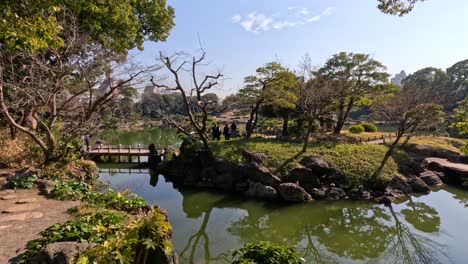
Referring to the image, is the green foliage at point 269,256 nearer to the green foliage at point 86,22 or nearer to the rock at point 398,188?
the green foliage at point 86,22

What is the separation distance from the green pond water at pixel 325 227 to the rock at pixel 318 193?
0.34 metres

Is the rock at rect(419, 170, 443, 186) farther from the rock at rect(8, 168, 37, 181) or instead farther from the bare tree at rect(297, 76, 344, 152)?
the rock at rect(8, 168, 37, 181)

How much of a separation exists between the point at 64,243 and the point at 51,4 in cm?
389

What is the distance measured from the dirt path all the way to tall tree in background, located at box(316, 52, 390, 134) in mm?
16481

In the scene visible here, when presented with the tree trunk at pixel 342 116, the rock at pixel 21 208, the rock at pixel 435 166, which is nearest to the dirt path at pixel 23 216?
the rock at pixel 21 208

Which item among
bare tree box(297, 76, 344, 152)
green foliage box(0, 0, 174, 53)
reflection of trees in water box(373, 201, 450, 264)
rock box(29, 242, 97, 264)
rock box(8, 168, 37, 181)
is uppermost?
green foliage box(0, 0, 174, 53)

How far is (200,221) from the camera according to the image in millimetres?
11141

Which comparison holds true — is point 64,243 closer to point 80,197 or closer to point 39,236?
Result: point 39,236

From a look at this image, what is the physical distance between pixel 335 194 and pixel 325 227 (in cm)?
293

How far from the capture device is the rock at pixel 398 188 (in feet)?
46.1

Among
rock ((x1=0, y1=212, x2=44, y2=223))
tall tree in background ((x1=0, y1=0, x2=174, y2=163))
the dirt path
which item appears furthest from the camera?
tall tree in background ((x1=0, y1=0, x2=174, y2=163))

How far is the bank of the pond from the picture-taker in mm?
8852

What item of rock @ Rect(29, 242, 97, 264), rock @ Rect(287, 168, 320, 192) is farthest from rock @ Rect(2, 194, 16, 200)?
rock @ Rect(287, 168, 320, 192)

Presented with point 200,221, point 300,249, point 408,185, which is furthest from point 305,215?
point 408,185
